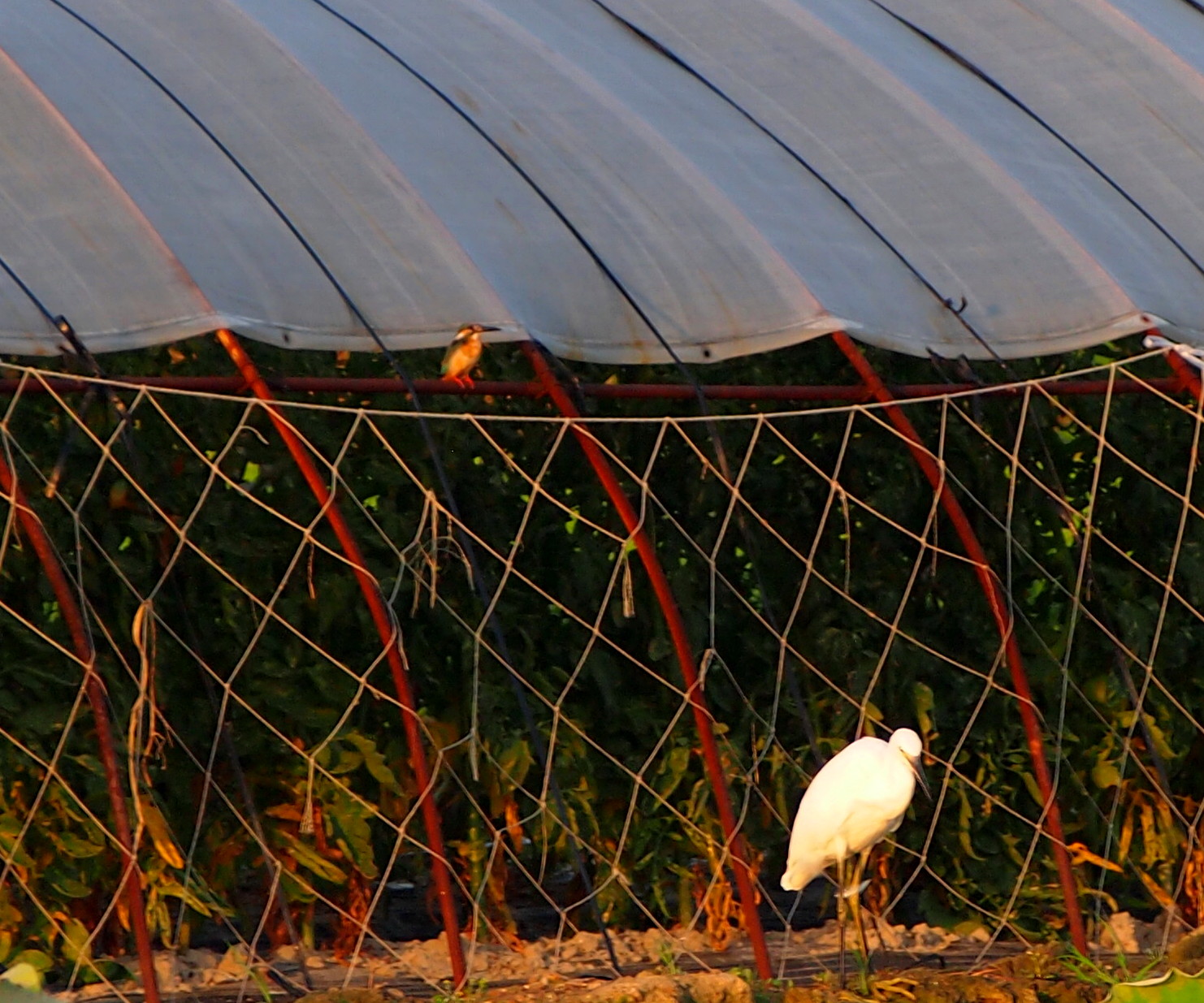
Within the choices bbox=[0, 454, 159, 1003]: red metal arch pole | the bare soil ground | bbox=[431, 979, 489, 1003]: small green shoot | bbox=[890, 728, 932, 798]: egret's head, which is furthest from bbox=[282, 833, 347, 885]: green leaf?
bbox=[890, 728, 932, 798]: egret's head

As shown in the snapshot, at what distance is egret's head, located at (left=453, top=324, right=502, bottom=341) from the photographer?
4.91m

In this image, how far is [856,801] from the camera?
4980 mm

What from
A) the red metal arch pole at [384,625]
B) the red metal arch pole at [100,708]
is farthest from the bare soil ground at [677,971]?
the red metal arch pole at [100,708]

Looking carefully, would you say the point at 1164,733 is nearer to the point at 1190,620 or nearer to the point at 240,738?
the point at 1190,620

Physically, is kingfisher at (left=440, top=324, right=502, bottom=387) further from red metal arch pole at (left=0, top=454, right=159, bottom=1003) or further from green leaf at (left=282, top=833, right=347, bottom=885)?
green leaf at (left=282, top=833, right=347, bottom=885)

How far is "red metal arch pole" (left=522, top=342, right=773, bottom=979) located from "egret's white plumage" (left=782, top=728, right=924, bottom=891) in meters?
0.29

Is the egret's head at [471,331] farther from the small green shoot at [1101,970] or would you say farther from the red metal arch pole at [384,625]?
the small green shoot at [1101,970]

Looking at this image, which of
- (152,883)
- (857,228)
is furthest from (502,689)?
(857,228)

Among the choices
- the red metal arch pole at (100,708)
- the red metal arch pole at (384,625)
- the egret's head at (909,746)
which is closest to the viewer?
the red metal arch pole at (100,708)

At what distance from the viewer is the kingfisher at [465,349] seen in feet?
16.1

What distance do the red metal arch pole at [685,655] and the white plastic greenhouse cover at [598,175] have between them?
0.21 metres

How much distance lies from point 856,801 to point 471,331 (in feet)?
5.43

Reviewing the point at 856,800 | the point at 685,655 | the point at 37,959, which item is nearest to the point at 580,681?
the point at 685,655

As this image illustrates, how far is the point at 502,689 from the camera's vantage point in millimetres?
6055
